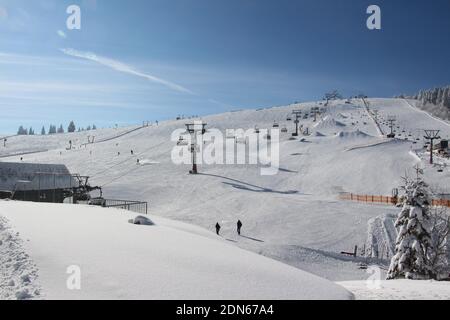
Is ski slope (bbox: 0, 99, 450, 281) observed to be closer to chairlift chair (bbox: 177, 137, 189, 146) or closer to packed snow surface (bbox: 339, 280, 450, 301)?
chairlift chair (bbox: 177, 137, 189, 146)

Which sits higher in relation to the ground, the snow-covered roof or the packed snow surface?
the snow-covered roof

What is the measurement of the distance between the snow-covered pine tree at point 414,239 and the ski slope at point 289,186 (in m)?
3.00

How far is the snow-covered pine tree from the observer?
21812 mm

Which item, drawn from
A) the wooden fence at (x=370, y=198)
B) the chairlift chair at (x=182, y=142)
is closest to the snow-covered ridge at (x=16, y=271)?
the wooden fence at (x=370, y=198)

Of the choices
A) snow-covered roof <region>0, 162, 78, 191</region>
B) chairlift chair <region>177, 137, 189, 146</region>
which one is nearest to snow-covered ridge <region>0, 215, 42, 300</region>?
snow-covered roof <region>0, 162, 78, 191</region>

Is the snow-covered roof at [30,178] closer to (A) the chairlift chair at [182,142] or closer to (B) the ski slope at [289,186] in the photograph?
(B) the ski slope at [289,186]

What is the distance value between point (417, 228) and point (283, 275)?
1548 centimetres

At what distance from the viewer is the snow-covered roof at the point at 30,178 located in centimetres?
3966

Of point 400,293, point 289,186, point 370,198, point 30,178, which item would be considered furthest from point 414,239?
point 30,178

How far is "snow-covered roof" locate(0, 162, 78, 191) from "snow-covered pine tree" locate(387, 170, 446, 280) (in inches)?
1285

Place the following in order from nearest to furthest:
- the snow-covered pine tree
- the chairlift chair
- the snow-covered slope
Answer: the snow-covered slope → the snow-covered pine tree → the chairlift chair

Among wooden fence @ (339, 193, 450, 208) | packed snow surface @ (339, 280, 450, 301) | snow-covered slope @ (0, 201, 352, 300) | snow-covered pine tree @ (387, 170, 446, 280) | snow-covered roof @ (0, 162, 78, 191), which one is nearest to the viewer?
snow-covered slope @ (0, 201, 352, 300)

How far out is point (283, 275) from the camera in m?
10.1
